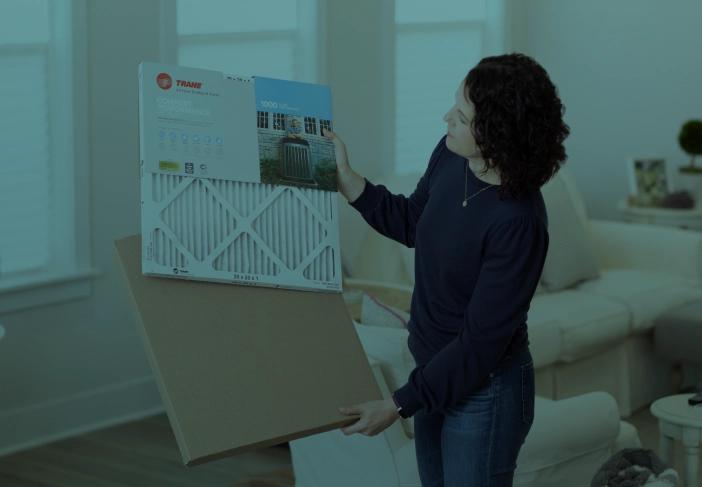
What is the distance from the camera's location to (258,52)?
4770mm

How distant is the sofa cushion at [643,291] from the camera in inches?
185

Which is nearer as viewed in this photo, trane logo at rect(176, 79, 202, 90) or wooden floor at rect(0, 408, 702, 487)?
trane logo at rect(176, 79, 202, 90)

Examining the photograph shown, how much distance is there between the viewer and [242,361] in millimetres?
2064

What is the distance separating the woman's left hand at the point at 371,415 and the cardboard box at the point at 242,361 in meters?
0.02

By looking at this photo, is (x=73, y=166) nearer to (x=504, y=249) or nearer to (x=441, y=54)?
(x=441, y=54)

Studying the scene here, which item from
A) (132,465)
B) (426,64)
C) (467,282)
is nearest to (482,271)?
(467,282)

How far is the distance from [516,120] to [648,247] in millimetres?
3386

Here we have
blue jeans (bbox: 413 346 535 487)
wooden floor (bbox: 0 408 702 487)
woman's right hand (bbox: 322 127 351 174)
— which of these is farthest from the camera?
wooden floor (bbox: 0 408 702 487)

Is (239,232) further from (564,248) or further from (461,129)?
(564,248)

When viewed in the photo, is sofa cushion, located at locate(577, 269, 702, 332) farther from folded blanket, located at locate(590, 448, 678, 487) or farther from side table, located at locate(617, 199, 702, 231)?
folded blanket, located at locate(590, 448, 678, 487)

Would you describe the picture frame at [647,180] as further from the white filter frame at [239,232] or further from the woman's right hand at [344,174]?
the white filter frame at [239,232]

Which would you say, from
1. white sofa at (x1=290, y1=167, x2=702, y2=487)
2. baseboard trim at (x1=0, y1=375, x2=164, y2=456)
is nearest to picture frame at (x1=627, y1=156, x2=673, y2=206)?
white sofa at (x1=290, y1=167, x2=702, y2=487)

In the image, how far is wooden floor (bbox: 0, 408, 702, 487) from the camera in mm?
3799

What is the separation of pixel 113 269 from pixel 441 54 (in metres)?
2.11
